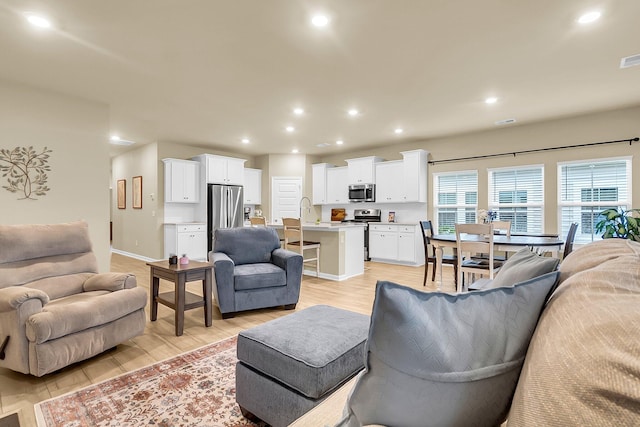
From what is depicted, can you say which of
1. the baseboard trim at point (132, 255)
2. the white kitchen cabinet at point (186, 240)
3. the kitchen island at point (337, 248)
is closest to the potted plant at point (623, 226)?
the kitchen island at point (337, 248)

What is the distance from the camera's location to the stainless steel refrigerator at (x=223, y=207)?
7.04 meters

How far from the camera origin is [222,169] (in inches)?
287

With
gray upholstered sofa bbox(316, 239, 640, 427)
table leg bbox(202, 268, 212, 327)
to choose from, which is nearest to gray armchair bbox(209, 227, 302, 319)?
table leg bbox(202, 268, 212, 327)

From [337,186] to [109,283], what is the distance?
5938 mm

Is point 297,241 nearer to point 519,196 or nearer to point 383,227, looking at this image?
point 383,227

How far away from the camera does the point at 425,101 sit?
445 cm

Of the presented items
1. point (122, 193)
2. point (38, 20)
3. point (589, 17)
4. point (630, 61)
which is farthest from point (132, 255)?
point (630, 61)

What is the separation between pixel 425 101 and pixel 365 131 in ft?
5.91

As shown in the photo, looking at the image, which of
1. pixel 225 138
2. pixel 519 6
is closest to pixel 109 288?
pixel 519 6

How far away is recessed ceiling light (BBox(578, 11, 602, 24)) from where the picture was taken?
247cm

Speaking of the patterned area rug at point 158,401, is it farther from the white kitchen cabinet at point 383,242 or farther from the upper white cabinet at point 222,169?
the upper white cabinet at point 222,169

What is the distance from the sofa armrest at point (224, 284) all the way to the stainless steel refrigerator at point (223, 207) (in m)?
3.99

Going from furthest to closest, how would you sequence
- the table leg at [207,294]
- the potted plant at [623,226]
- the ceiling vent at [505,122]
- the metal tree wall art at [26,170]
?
the ceiling vent at [505,122], the potted plant at [623,226], the metal tree wall art at [26,170], the table leg at [207,294]

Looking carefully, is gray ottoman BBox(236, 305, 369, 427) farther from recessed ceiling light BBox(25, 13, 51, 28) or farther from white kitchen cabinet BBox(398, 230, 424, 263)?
white kitchen cabinet BBox(398, 230, 424, 263)
